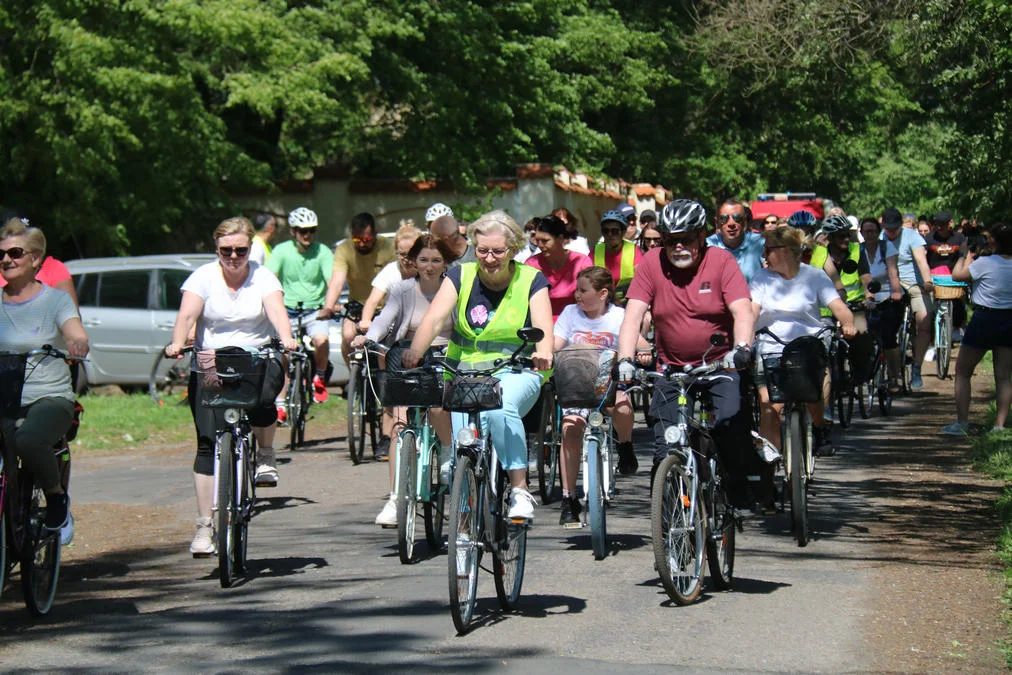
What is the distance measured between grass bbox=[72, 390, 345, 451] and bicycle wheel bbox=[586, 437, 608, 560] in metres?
7.17

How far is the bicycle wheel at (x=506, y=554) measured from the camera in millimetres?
7082

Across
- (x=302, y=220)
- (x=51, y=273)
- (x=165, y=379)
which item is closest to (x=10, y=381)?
(x=51, y=273)

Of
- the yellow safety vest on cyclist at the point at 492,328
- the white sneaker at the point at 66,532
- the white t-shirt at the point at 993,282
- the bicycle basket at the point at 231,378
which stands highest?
the white t-shirt at the point at 993,282

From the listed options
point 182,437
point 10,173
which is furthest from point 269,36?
point 182,437

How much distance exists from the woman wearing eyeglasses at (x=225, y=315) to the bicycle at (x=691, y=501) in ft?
7.92

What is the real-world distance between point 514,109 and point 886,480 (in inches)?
670

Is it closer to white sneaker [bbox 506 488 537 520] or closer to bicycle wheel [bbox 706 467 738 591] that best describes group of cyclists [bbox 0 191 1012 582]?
white sneaker [bbox 506 488 537 520]

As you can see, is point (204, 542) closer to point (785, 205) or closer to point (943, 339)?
point (943, 339)

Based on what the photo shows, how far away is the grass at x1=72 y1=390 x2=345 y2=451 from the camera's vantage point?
1510 cm

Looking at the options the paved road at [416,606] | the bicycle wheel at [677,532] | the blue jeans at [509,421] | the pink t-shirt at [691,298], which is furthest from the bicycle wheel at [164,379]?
the bicycle wheel at [677,532]

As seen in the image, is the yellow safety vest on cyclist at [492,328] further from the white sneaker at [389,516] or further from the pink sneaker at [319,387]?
the pink sneaker at [319,387]

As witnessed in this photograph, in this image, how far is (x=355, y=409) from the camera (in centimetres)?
1312

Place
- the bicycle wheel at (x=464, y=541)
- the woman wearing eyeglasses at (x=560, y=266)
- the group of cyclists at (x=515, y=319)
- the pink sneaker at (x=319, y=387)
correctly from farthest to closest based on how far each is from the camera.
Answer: the pink sneaker at (x=319, y=387) → the woman wearing eyeglasses at (x=560, y=266) → the group of cyclists at (x=515, y=319) → the bicycle wheel at (x=464, y=541)

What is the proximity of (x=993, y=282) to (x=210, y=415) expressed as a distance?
7293 millimetres
